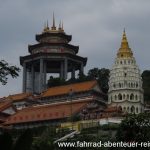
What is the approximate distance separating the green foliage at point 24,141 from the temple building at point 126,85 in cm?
5468

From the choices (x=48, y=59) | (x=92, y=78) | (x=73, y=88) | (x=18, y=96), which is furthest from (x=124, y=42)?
(x=18, y=96)

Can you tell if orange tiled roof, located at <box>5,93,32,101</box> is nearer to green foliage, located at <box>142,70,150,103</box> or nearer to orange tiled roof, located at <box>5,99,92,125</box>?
orange tiled roof, located at <box>5,99,92,125</box>

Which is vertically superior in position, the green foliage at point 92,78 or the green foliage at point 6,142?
the green foliage at point 92,78

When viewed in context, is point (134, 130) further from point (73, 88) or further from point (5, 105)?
point (73, 88)

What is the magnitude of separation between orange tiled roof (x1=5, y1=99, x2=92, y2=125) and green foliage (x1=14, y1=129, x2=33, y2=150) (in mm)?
49368

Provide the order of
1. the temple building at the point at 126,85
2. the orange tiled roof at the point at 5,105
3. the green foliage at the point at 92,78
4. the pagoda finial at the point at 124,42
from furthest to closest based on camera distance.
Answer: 1. the green foliage at the point at 92,78
2. the pagoda finial at the point at 124,42
3. the orange tiled roof at the point at 5,105
4. the temple building at the point at 126,85

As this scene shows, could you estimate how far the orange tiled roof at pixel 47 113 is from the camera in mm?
54719

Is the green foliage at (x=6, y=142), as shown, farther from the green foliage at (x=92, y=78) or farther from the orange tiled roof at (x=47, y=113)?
the green foliage at (x=92, y=78)

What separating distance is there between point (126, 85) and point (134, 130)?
43894 millimetres

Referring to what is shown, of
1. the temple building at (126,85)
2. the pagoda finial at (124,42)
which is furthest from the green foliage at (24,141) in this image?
the pagoda finial at (124,42)

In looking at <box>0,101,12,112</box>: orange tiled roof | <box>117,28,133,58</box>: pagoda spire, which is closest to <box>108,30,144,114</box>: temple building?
<box>117,28,133,58</box>: pagoda spire

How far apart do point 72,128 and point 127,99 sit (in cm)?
1537

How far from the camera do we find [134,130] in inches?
685

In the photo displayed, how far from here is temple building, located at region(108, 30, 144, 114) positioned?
2347 inches
